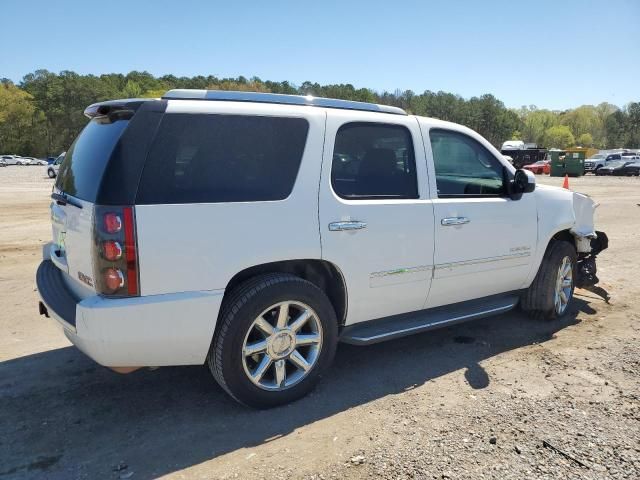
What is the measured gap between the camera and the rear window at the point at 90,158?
2984 mm

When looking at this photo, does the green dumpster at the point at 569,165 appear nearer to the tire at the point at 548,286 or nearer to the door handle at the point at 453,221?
the tire at the point at 548,286

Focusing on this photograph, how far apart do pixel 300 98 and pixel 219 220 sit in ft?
3.76

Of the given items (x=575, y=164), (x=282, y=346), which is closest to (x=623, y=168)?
(x=575, y=164)

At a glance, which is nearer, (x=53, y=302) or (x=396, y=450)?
(x=396, y=450)

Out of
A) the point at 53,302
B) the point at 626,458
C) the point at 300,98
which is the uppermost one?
the point at 300,98

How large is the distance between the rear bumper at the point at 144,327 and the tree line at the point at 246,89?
78811 millimetres

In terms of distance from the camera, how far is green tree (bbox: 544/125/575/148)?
13200 centimetres

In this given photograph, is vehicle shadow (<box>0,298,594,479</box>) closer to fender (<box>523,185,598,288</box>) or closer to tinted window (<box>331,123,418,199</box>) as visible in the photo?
fender (<box>523,185,598,288</box>)

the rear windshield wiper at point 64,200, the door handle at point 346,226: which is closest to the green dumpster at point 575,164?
the door handle at point 346,226

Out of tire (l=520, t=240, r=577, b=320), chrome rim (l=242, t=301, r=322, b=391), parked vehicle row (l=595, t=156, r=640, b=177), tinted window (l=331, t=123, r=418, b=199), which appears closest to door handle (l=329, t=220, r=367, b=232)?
tinted window (l=331, t=123, r=418, b=199)

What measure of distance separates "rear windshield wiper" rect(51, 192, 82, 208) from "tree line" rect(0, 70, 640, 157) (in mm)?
77840

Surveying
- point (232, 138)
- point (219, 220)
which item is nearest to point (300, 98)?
point (232, 138)

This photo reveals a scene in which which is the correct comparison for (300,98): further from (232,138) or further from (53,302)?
(53,302)

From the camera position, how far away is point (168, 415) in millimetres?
3320
